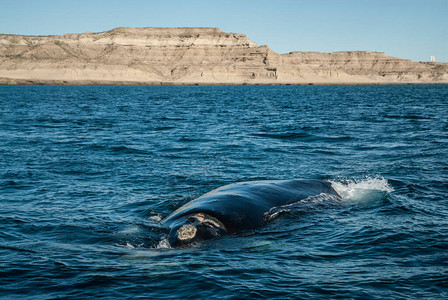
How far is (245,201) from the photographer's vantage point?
8609mm

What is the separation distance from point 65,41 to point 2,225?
629ft

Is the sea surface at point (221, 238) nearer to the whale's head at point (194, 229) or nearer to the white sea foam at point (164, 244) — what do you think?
the white sea foam at point (164, 244)

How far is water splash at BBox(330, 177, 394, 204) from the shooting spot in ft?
35.8

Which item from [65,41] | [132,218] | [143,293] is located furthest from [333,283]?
[65,41]

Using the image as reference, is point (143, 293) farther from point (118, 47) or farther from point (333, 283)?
point (118, 47)

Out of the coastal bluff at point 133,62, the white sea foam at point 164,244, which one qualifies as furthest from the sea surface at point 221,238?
the coastal bluff at point 133,62

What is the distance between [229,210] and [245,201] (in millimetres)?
579

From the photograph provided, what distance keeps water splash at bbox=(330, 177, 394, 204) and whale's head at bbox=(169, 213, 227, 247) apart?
4.20 m

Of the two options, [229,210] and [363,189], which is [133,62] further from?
[229,210]

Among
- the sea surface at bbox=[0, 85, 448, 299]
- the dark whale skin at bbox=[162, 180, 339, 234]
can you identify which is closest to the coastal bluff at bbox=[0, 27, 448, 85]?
the sea surface at bbox=[0, 85, 448, 299]

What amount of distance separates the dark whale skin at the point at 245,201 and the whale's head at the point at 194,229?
140 millimetres

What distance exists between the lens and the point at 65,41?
184875 millimetres

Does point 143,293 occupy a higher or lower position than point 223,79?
lower

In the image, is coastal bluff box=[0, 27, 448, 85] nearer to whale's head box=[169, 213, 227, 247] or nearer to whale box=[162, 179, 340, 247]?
whale box=[162, 179, 340, 247]
